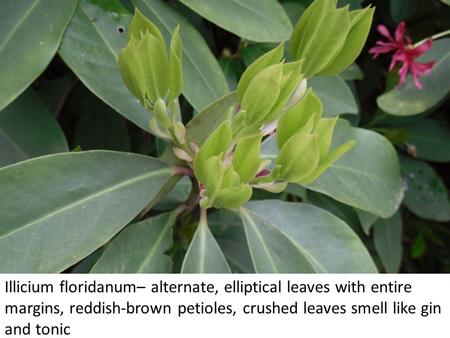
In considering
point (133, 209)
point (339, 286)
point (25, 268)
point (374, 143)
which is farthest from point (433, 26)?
point (25, 268)

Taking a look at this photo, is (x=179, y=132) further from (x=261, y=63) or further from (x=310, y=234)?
(x=310, y=234)

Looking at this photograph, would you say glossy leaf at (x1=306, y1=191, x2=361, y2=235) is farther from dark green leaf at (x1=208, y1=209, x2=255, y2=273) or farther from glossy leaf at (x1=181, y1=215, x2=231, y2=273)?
glossy leaf at (x1=181, y1=215, x2=231, y2=273)

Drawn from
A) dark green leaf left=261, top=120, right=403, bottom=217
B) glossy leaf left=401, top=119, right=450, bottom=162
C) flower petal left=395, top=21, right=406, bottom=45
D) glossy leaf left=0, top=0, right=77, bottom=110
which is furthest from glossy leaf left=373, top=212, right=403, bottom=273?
glossy leaf left=0, top=0, right=77, bottom=110


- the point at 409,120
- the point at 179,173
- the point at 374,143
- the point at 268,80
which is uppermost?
the point at 268,80

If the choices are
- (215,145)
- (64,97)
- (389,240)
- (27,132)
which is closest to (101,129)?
(64,97)

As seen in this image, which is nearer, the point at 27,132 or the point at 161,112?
the point at 161,112

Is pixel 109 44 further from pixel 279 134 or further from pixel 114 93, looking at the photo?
pixel 279 134

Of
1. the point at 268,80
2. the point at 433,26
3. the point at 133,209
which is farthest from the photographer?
the point at 433,26

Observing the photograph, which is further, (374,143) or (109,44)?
(374,143)
